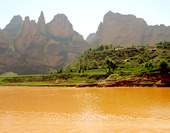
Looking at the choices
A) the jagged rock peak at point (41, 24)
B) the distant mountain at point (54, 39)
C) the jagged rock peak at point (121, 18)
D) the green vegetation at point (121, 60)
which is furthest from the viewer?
the jagged rock peak at point (121, 18)

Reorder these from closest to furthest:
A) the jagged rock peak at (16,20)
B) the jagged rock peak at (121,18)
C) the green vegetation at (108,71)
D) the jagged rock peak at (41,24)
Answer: the green vegetation at (108,71) < the jagged rock peak at (41,24) < the jagged rock peak at (121,18) < the jagged rock peak at (16,20)

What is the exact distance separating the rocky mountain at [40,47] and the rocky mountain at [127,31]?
26.5 metres

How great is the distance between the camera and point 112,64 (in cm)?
4397

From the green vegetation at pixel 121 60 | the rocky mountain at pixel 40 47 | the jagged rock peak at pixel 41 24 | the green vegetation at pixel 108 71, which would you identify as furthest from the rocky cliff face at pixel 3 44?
the green vegetation at pixel 108 71

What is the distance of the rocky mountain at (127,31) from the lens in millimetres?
137000

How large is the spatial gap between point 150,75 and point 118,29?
11873cm

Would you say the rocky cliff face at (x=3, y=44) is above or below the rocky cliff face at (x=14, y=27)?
below

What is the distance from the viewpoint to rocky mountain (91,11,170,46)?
137000 millimetres

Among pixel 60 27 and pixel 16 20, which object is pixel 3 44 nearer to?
pixel 60 27

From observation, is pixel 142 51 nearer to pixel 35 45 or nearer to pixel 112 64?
pixel 112 64

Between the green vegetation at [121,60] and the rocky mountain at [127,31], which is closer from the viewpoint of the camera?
the green vegetation at [121,60]

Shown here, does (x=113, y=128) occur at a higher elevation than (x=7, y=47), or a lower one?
lower

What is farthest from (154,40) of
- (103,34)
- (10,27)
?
(10,27)

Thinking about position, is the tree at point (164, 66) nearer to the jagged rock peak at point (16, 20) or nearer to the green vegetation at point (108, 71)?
the green vegetation at point (108, 71)
